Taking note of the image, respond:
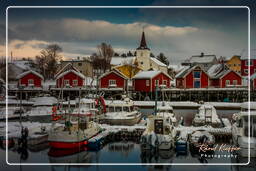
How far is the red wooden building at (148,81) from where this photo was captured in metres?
29.2

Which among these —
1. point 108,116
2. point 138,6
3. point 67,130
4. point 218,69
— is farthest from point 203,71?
point 138,6

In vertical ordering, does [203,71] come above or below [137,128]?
above

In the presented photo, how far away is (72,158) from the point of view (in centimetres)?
1063

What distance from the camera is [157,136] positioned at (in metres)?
11.0

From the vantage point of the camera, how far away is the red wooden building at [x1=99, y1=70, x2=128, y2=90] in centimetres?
2908

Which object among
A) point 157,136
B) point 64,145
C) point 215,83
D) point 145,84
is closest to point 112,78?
point 145,84

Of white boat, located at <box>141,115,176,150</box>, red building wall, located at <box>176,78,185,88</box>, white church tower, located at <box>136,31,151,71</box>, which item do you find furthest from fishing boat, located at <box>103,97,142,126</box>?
white church tower, located at <box>136,31,151,71</box>

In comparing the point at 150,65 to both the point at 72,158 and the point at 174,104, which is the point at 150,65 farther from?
the point at 72,158

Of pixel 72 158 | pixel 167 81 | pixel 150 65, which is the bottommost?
pixel 72 158

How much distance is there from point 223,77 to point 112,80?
10424 mm

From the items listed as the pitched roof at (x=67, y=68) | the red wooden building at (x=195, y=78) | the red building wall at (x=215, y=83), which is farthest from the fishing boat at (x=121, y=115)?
the red building wall at (x=215, y=83)

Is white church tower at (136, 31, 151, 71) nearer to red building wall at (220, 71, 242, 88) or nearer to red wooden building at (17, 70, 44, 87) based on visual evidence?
red building wall at (220, 71, 242, 88)

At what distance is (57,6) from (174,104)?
19400mm

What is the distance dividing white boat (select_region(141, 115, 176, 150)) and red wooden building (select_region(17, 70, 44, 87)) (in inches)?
630
